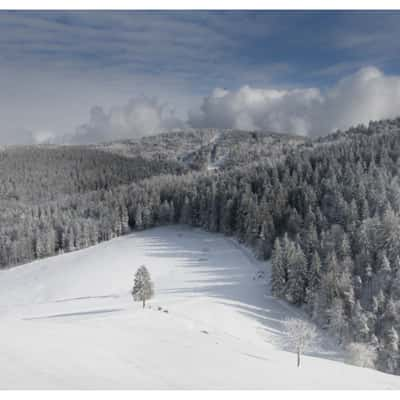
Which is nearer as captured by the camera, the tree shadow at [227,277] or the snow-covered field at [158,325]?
the snow-covered field at [158,325]

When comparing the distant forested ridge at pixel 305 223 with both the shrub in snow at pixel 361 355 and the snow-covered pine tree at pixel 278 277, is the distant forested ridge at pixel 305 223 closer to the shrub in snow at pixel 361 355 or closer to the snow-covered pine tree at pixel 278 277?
the snow-covered pine tree at pixel 278 277

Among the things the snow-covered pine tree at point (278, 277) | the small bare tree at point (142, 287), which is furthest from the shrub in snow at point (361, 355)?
the small bare tree at point (142, 287)

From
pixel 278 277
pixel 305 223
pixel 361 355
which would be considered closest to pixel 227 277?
pixel 278 277

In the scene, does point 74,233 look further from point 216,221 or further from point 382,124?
point 382,124

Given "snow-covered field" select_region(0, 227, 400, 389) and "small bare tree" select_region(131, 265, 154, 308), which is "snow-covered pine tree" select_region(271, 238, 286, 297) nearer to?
"snow-covered field" select_region(0, 227, 400, 389)

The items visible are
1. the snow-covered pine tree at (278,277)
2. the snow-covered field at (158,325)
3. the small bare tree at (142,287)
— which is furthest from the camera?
the snow-covered pine tree at (278,277)

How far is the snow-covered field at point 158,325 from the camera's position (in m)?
14.6

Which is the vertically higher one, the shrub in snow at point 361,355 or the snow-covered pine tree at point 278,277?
the snow-covered pine tree at point 278,277

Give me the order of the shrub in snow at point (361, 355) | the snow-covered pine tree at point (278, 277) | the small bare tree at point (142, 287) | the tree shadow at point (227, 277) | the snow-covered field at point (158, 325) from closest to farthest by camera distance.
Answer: the snow-covered field at point (158, 325)
the shrub in snow at point (361, 355)
the tree shadow at point (227, 277)
the small bare tree at point (142, 287)
the snow-covered pine tree at point (278, 277)

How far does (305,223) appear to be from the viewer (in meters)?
77.3

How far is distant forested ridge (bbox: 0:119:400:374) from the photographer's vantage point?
48.9 metres

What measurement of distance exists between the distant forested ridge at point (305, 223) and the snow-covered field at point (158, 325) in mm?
5625

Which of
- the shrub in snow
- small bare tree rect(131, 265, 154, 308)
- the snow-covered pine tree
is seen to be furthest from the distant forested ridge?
small bare tree rect(131, 265, 154, 308)
